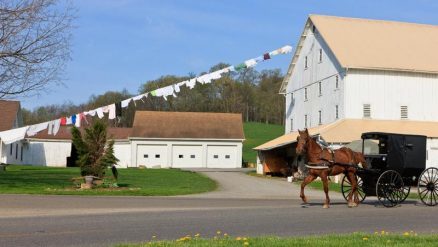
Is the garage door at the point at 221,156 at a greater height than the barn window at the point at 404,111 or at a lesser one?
lesser

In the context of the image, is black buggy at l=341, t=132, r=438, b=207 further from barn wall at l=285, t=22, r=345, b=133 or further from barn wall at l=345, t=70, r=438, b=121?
barn wall at l=285, t=22, r=345, b=133

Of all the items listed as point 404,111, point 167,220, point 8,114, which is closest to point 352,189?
point 167,220

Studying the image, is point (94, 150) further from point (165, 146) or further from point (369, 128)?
point (165, 146)

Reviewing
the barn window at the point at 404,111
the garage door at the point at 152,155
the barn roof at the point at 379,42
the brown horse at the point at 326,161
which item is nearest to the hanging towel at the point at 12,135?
the garage door at the point at 152,155

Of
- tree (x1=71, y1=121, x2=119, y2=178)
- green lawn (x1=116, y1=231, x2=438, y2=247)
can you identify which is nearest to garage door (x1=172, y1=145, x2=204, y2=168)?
tree (x1=71, y1=121, x2=119, y2=178)

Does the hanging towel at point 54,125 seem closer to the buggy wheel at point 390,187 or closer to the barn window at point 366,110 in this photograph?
the barn window at point 366,110

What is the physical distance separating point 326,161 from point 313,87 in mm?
27180

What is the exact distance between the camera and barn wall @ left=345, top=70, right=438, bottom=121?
120ft

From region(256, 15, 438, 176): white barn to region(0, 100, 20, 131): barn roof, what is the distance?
99.5 ft

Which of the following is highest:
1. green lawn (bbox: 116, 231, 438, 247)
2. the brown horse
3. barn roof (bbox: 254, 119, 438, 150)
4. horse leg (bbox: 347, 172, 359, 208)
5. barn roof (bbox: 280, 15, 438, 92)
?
barn roof (bbox: 280, 15, 438, 92)

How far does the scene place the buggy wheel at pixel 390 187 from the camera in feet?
54.6

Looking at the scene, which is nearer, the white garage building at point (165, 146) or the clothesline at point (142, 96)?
the clothesline at point (142, 96)


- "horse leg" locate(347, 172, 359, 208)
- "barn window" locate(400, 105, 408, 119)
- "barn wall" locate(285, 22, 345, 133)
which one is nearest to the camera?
"horse leg" locate(347, 172, 359, 208)

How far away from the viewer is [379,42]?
1574 inches
